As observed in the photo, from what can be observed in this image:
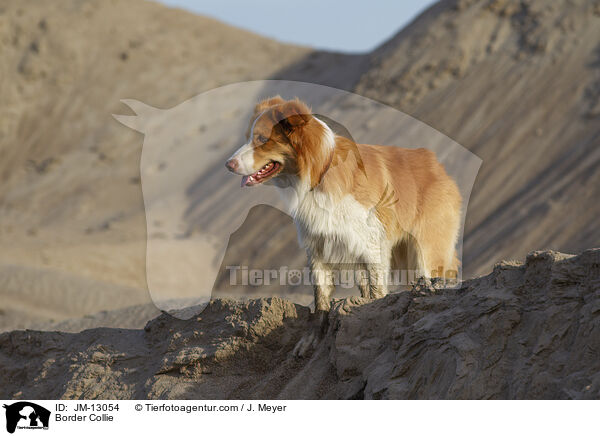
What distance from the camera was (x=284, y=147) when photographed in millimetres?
6098

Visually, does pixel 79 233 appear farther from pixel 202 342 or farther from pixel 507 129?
pixel 202 342

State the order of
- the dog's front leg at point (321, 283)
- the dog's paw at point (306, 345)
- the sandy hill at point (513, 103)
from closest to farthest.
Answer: the dog's paw at point (306, 345)
the dog's front leg at point (321, 283)
the sandy hill at point (513, 103)

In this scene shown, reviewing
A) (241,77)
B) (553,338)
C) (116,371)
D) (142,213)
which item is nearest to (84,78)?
(241,77)

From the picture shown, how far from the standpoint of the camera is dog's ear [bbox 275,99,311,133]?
237 inches

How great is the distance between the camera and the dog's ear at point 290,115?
19.7 feet

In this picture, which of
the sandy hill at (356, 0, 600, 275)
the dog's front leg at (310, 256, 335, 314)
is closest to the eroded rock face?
the dog's front leg at (310, 256, 335, 314)

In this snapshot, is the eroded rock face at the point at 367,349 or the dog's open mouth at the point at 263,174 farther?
the dog's open mouth at the point at 263,174

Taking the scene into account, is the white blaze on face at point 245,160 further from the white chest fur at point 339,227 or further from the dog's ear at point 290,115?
the white chest fur at point 339,227

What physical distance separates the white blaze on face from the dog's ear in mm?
345

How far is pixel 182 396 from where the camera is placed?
6289mm

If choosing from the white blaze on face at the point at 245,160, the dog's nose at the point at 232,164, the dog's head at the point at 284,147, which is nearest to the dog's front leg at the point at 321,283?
the dog's head at the point at 284,147
